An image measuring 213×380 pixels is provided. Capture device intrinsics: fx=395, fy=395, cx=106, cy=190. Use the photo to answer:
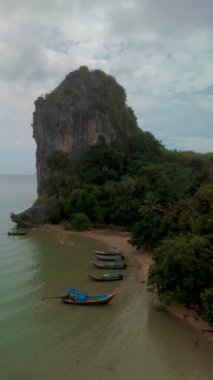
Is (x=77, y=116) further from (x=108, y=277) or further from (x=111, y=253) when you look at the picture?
(x=108, y=277)

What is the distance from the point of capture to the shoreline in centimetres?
2059

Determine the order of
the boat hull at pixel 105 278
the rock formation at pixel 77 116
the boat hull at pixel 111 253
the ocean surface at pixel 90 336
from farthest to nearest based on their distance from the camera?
the rock formation at pixel 77 116
the boat hull at pixel 111 253
the boat hull at pixel 105 278
the ocean surface at pixel 90 336

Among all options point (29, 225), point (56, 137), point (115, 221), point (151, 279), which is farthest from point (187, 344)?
point (56, 137)

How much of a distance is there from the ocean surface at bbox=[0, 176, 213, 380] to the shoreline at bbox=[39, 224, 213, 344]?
52 cm

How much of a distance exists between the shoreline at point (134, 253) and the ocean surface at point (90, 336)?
0.52m

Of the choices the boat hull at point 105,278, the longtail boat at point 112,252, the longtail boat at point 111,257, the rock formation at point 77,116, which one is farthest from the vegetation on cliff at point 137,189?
the boat hull at point 105,278

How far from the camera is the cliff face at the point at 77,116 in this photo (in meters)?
67.8

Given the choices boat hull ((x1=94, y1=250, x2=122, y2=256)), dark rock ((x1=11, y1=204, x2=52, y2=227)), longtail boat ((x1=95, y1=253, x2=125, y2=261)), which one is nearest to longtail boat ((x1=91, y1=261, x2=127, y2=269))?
longtail boat ((x1=95, y1=253, x2=125, y2=261))

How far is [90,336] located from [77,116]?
52.4 m

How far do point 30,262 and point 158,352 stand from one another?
19.5 metres

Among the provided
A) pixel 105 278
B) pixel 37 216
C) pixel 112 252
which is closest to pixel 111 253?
pixel 112 252

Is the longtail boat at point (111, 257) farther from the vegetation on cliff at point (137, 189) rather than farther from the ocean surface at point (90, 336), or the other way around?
the ocean surface at point (90, 336)

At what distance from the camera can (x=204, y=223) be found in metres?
26.5

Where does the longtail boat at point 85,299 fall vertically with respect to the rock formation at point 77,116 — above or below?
below
